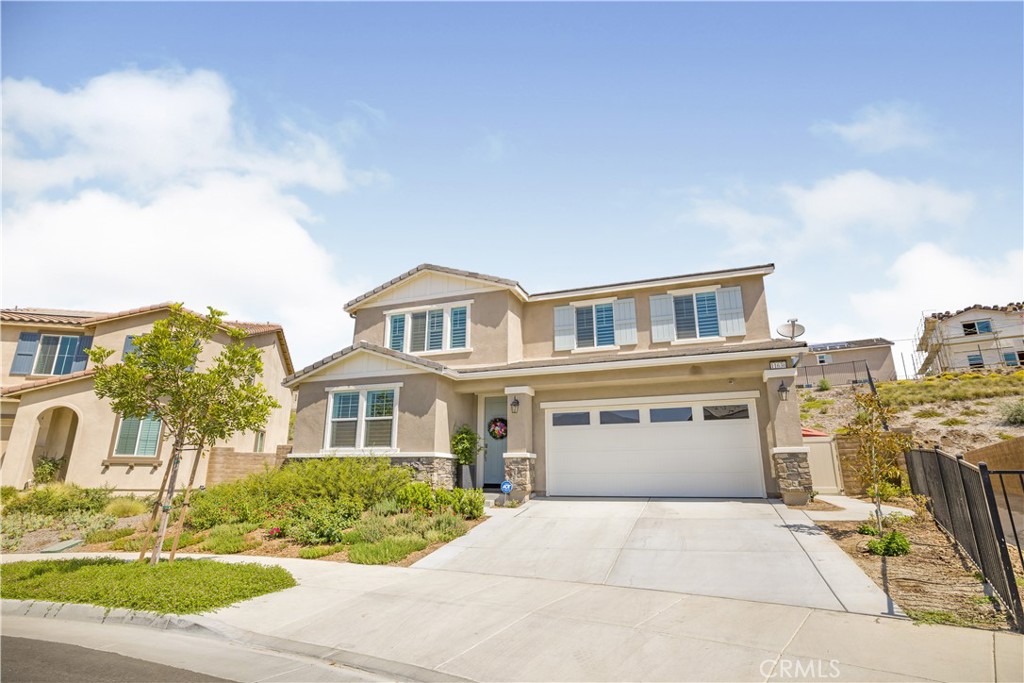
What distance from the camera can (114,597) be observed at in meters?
7.20

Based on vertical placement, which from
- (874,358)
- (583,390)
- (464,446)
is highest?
(874,358)

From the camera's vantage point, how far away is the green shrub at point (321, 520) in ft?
37.2

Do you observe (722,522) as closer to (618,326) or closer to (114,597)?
(618,326)

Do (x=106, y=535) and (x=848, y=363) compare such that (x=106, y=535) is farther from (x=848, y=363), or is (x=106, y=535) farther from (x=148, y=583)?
(x=848, y=363)

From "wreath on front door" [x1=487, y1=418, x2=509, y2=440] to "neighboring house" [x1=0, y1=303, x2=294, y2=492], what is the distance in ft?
24.8

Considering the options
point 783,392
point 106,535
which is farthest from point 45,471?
point 783,392

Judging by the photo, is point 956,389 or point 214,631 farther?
point 956,389

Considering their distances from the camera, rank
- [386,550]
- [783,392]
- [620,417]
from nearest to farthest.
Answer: [386,550]
[783,392]
[620,417]

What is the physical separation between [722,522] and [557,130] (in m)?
8.96

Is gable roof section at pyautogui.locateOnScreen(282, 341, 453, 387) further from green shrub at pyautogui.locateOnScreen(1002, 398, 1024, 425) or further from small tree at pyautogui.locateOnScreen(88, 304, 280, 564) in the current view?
green shrub at pyautogui.locateOnScreen(1002, 398, 1024, 425)

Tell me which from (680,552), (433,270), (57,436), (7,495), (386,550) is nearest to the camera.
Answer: (680,552)

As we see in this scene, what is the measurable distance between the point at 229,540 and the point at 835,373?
3781 cm

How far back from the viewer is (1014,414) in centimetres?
2197

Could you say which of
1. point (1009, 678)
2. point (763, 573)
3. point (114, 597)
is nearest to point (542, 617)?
point (763, 573)
